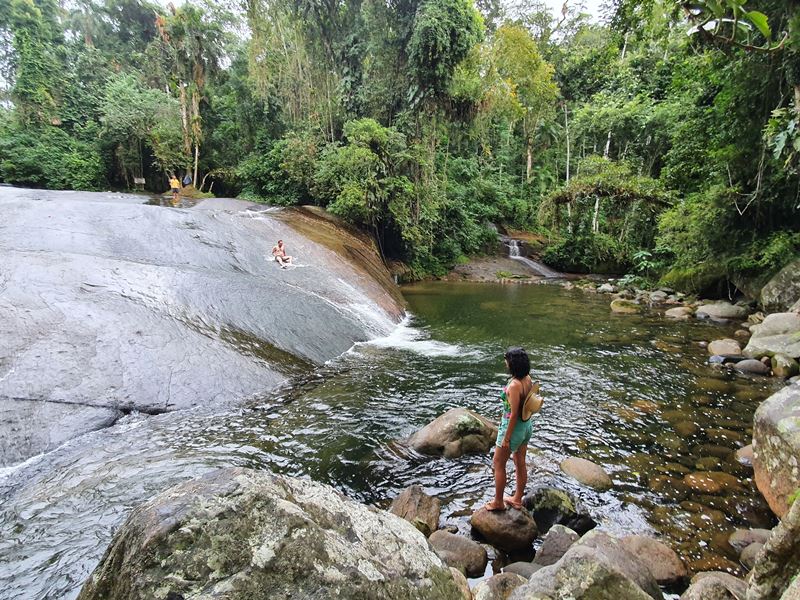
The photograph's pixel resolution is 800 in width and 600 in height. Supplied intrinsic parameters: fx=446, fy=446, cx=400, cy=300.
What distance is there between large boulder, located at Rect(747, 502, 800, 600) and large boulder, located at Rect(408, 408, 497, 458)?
3.04 meters

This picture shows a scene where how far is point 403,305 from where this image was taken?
1448cm

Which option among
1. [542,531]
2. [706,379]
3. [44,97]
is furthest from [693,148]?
[44,97]

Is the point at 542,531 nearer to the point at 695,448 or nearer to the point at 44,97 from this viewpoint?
the point at 695,448

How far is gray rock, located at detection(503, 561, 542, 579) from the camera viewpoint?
11.0ft

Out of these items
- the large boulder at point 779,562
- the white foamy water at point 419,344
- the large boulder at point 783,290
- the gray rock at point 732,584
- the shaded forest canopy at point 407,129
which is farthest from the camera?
the shaded forest canopy at point 407,129

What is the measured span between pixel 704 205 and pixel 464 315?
766cm

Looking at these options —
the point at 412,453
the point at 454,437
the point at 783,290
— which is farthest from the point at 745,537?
the point at 783,290

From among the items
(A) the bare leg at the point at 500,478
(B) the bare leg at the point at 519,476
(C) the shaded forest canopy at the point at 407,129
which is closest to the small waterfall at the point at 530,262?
(C) the shaded forest canopy at the point at 407,129

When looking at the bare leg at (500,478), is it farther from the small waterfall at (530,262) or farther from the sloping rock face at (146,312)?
the small waterfall at (530,262)

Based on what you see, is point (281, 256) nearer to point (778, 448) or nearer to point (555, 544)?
point (555, 544)

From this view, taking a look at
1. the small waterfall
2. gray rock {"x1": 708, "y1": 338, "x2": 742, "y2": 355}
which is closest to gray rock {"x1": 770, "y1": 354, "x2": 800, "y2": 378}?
gray rock {"x1": 708, "y1": 338, "x2": 742, "y2": 355}

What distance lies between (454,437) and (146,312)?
17.8 ft

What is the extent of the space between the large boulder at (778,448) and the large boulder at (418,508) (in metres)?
3.03

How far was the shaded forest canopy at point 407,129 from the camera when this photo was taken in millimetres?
12883
